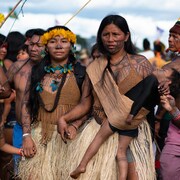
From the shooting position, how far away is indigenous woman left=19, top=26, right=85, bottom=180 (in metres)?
5.54

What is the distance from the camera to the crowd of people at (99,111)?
496cm

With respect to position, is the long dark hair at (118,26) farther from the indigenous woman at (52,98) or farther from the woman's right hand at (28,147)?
the woman's right hand at (28,147)

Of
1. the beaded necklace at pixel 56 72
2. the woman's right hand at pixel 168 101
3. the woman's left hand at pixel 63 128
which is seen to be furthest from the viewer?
the beaded necklace at pixel 56 72

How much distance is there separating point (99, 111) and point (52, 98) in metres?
0.62

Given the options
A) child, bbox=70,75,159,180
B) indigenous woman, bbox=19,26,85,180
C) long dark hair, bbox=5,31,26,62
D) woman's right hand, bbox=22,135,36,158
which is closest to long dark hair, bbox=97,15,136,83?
child, bbox=70,75,159,180

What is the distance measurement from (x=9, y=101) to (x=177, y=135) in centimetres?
337

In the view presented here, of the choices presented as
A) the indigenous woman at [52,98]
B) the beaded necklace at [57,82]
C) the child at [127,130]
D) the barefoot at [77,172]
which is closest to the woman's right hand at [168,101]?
the child at [127,130]

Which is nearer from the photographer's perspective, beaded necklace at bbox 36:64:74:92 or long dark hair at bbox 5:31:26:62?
beaded necklace at bbox 36:64:74:92

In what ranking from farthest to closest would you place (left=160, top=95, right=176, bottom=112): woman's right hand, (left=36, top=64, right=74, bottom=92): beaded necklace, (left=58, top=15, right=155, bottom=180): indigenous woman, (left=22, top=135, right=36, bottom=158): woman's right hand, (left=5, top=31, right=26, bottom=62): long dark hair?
(left=5, top=31, right=26, bottom=62): long dark hair
(left=36, top=64, right=74, bottom=92): beaded necklace
(left=22, top=135, right=36, bottom=158): woman's right hand
(left=58, top=15, right=155, bottom=180): indigenous woman
(left=160, top=95, right=176, bottom=112): woman's right hand

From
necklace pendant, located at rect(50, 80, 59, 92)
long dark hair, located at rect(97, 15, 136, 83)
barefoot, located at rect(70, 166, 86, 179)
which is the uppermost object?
long dark hair, located at rect(97, 15, 136, 83)

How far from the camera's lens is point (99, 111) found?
520cm

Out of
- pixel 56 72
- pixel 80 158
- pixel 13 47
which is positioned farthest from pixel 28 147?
pixel 13 47

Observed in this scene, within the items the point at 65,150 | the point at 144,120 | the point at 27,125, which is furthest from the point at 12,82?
the point at 144,120

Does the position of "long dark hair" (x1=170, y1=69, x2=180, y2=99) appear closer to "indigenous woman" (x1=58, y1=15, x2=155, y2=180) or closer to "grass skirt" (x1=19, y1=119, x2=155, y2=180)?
"indigenous woman" (x1=58, y1=15, x2=155, y2=180)
